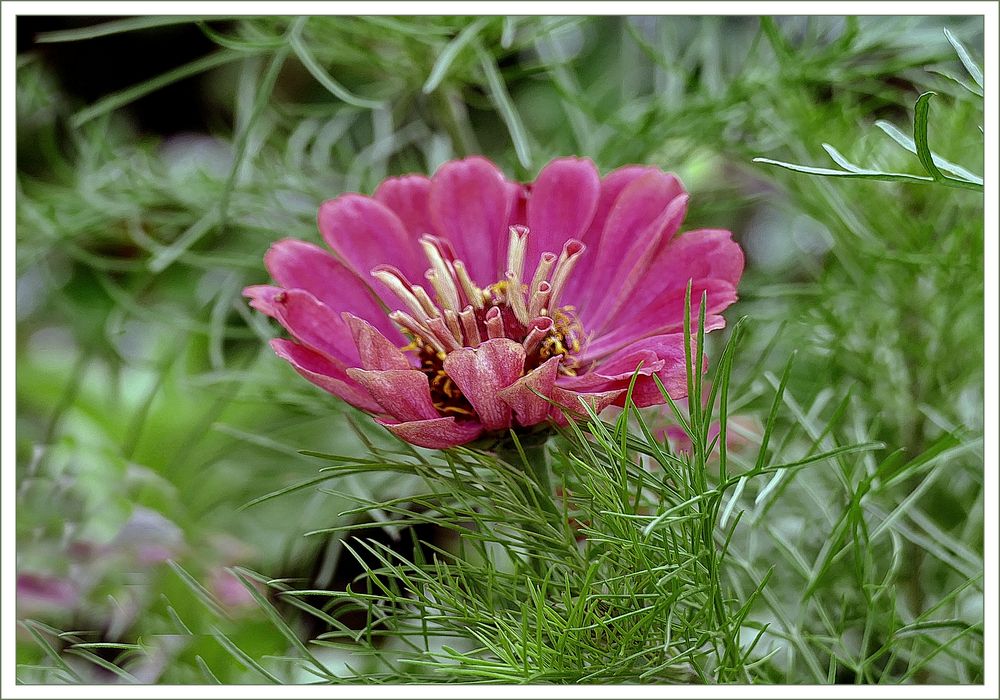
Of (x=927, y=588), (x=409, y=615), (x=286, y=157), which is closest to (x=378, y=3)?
(x=286, y=157)

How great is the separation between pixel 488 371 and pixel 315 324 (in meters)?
0.06

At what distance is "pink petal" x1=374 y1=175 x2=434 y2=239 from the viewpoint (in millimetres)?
287

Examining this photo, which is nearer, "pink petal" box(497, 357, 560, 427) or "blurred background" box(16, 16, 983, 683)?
"pink petal" box(497, 357, 560, 427)

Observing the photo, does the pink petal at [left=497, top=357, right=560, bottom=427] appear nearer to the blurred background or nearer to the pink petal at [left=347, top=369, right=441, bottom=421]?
the pink petal at [left=347, top=369, right=441, bottom=421]

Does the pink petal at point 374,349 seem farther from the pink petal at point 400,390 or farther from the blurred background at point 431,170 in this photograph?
the blurred background at point 431,170

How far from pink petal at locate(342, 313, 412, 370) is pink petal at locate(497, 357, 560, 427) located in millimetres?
26

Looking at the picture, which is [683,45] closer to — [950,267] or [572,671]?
[950,267]

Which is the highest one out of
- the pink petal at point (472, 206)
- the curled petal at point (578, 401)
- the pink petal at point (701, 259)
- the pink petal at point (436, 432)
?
the pink petal at point (472, 206)

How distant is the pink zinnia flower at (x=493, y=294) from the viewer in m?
0.21

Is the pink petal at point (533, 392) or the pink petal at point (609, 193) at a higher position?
the pink petal at point (609, 193)

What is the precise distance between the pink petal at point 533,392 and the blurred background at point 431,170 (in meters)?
0.12

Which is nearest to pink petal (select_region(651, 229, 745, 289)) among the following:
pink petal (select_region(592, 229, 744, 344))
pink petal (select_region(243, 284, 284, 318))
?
pink petal (select_region(592, 229, 744, 344))

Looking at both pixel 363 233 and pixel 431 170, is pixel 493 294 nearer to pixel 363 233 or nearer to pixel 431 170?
pixel 363 233

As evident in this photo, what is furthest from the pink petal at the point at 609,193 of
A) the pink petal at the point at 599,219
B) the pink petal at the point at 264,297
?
the pink petal at the point at 264,297
